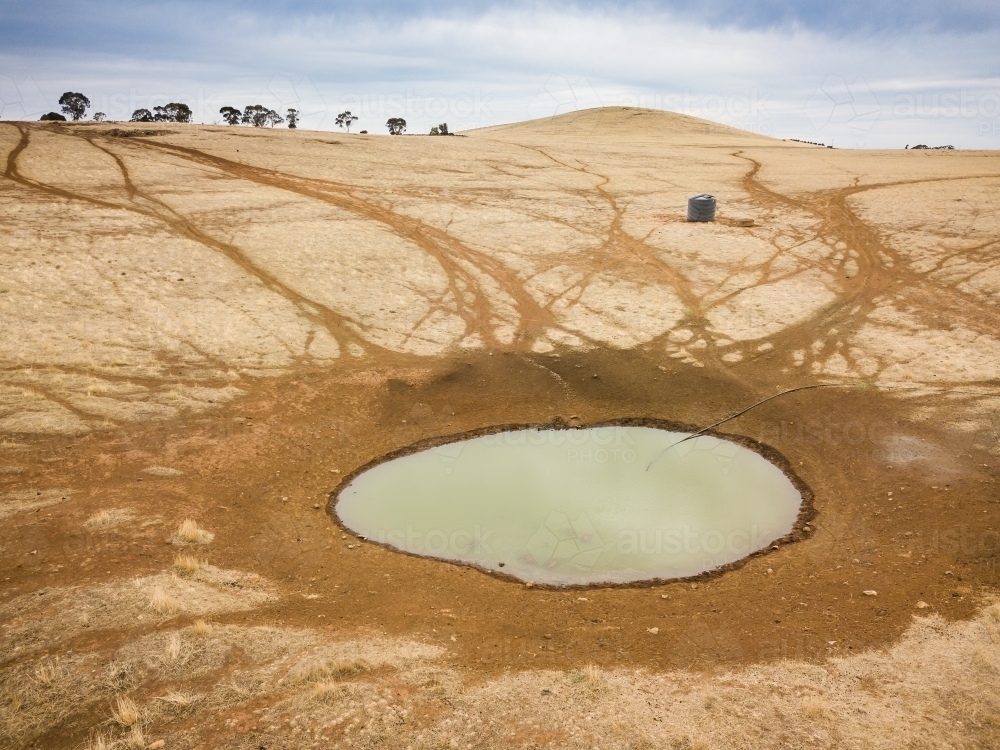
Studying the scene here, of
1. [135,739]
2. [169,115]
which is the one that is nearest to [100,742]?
[135,739]

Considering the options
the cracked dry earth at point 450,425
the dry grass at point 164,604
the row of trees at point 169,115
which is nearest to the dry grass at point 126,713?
the cracked dry earth at point 450,425

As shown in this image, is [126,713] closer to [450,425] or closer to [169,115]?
[450,425]

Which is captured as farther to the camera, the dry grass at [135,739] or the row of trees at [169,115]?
the row of trees at [169,115]

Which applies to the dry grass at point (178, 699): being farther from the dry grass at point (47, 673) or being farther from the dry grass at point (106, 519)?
the dry grass at point (106, 519)

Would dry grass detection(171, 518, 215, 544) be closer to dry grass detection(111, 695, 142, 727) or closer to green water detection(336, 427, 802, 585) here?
green water detection(336, 427, 802, 585)

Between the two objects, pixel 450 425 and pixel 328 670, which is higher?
pixel 450 425
